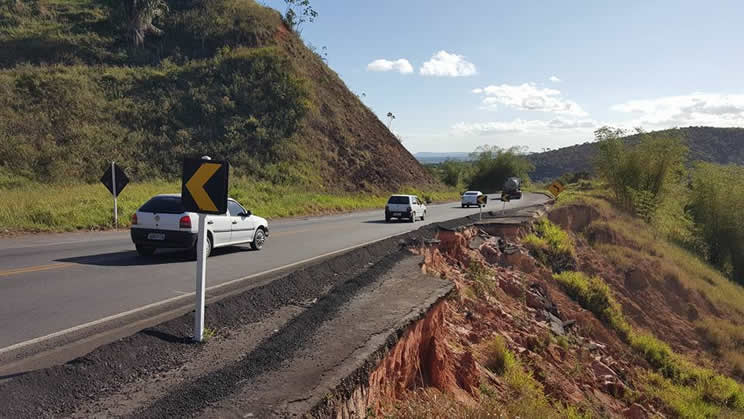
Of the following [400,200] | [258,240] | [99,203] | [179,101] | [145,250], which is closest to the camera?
[145,250]

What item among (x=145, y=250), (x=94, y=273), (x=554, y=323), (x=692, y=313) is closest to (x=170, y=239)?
(x=145, y=250)

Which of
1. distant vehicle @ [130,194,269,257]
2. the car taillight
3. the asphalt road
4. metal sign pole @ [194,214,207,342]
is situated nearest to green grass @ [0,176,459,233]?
the asphalt road

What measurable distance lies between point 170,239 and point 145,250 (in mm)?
1087

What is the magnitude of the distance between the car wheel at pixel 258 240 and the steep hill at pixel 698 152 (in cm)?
12694

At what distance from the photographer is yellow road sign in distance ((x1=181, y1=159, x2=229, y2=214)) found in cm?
522

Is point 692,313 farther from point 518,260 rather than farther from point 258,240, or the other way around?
point 258,240

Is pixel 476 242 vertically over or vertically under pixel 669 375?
over

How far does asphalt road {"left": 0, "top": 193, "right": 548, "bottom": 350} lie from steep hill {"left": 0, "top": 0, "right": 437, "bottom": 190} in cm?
1943

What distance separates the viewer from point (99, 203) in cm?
2089

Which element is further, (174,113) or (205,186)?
(174,113)

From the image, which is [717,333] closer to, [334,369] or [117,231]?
[334,369]

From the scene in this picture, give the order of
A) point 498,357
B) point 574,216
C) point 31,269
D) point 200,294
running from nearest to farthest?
A: 1. point 200,294
2. point 498,357
3. point 31,269
4. point 574,216

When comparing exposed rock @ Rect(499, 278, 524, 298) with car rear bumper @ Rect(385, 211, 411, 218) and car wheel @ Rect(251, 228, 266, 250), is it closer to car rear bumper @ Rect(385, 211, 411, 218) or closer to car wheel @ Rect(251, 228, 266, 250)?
car wheel @ Rect(251, 228, 266, 250)

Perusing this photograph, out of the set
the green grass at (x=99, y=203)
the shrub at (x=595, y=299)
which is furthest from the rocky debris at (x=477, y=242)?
the green grass at (x=99, y=203)
